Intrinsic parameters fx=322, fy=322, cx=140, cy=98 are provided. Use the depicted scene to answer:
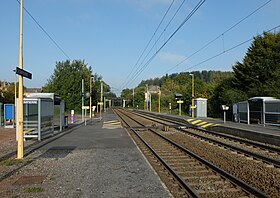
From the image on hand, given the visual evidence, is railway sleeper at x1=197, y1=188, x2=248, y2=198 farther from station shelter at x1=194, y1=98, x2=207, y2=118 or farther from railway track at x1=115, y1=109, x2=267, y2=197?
station shelter at x1=194, y1=98, x2=207, y2=118

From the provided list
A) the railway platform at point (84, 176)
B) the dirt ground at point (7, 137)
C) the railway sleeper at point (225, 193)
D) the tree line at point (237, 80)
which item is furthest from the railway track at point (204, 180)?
the tree line at point (237, 80)

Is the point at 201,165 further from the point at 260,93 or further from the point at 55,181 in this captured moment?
the point at 260,93

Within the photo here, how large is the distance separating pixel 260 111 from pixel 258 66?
16.7 m

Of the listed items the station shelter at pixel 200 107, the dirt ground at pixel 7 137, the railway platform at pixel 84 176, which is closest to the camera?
the railway platform at pixel 84 176

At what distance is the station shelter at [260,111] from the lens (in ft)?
87.1

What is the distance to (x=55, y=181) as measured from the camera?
870cm

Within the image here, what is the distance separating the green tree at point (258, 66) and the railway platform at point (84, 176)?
31533mm

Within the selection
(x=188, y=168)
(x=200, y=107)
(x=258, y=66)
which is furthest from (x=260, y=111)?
(x=188, y=168)

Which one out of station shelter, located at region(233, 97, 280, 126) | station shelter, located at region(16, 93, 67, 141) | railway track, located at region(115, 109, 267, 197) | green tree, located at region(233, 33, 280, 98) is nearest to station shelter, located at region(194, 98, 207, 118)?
green tree, located at region(233, 33, 280, 98)

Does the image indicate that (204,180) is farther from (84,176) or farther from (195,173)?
(84,176)

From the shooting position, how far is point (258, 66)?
1736 inches

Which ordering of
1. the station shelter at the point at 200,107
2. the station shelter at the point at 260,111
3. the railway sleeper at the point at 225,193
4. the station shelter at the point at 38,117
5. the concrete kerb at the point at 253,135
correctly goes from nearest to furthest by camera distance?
the railway sleeper at the point at 225,193 < the concrete kerb at the point at 253,135 < the station shelter at the point at 38,117 < the station shelter at the point at 260,111 < the station shelter at the point at 200,107

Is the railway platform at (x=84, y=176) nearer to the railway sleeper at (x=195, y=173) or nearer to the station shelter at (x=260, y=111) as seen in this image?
the railway sleeper at (x=195, y=173)

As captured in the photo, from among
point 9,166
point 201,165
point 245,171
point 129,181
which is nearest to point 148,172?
point 129,181
